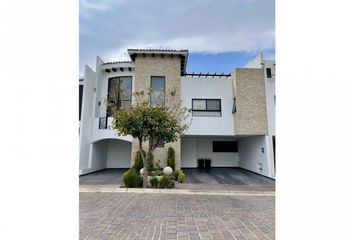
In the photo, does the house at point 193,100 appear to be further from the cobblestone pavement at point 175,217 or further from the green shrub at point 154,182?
the cobblestone pavement at point 175,217

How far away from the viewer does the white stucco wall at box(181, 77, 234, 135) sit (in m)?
12.2

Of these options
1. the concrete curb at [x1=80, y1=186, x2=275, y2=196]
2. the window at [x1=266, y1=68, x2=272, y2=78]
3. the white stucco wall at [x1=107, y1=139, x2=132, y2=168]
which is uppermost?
the window at [x1=266, y1=68, x2=272, y2=78]

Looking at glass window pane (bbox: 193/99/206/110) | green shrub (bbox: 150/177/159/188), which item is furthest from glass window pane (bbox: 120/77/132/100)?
green shrub (bbox: 150/177/159/188)

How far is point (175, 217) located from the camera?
457 cm

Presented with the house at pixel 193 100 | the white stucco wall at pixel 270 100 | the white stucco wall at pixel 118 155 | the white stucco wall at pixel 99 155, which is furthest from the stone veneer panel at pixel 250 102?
the white stucco wall at pixel 99 155

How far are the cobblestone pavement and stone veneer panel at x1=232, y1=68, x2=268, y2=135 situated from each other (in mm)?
5234

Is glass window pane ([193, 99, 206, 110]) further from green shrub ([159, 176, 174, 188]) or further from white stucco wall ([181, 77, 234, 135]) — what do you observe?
green shrub ([159, 176, 174, 188])

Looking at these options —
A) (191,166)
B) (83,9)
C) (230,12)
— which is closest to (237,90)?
(191,166)

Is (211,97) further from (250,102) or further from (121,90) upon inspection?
(121,90)

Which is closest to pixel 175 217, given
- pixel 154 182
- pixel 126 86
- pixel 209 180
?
pixel 154 182
